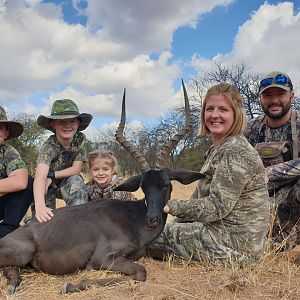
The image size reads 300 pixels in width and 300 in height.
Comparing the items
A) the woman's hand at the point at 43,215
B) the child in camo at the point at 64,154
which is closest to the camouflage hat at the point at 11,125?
the child in camo at the point at 64,154

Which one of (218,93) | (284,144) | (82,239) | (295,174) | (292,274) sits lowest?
(292,274)

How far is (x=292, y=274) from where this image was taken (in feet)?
14.8

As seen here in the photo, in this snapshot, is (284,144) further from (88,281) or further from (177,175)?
(88,281)

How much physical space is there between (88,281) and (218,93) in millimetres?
2351

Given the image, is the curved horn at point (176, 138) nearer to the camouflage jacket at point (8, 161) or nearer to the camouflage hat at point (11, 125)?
the camouflage jacket at point (8, 161)

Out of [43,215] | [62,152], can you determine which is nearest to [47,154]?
[62,152]

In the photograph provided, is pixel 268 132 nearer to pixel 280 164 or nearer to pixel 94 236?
pixel 280 164

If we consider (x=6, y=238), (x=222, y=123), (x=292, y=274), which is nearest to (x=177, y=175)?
(x=222, y=123)

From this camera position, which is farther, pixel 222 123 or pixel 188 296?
pixel 222 123

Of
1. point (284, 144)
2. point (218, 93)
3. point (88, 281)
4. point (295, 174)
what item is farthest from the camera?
point (284, 144)

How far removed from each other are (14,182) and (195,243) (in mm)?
2421

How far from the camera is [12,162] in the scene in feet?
19.5

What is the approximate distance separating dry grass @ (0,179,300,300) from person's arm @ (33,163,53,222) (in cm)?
62

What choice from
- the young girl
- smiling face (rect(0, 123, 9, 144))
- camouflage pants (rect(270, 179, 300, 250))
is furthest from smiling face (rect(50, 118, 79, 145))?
camouflage pants (rect(270, 179, 300, 250))
